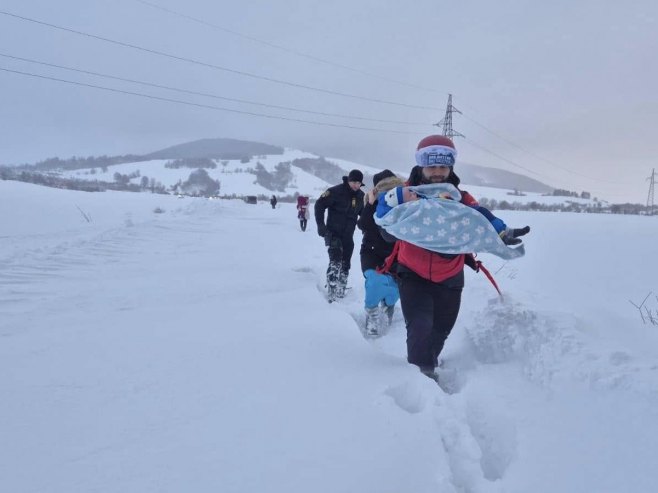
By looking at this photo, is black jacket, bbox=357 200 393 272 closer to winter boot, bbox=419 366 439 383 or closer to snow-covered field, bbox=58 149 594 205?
winter boot, bbox=419 366 439 383

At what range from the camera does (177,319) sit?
3.51m

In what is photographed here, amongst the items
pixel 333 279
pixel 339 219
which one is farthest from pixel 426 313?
pixel 339 219

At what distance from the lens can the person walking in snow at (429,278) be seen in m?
2.81

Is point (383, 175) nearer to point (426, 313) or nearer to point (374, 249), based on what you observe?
point (374, 249)

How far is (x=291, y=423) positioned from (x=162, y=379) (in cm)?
85

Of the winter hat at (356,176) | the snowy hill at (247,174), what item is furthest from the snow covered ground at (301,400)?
the snowy hill at (247,174)

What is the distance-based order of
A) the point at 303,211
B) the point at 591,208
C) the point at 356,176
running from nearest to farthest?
the point at 356,176 < the point at 303,211 < the point at 591,208

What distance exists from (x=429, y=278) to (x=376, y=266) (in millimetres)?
1698

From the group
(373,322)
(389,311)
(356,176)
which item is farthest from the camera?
(356,176)

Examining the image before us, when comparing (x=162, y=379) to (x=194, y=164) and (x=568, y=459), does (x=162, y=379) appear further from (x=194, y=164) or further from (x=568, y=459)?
(x=194, y=164)

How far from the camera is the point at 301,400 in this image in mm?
2156

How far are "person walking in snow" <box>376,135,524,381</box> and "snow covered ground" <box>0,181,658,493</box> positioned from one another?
25cm

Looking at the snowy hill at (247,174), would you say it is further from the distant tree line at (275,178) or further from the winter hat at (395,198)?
the winter hat at (395,198)

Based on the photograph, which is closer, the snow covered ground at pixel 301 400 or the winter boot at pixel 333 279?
the snow covered ground at pixel 301 400
